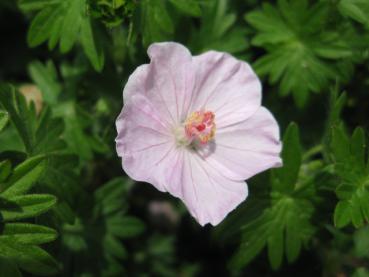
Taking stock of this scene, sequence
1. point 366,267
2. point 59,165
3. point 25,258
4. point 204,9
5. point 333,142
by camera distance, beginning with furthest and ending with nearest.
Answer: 1. point 204,9
2. point 366,267
3. point 59,165
4. point 333,142
5. point 25,258

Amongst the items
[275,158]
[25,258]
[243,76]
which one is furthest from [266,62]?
[25,258]

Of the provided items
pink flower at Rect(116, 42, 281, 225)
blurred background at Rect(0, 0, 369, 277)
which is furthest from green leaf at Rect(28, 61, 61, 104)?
pink flower at Rect(116, 42, 281, 225)

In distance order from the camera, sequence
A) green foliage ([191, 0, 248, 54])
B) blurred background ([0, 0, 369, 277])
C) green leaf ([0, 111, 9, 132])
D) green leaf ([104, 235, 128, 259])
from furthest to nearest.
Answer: green foliage ([191, 0, 248, 54]), green leaf ([104, 235, 128, 259]), blurred background ([0, 0, 369, 277]), green leaf ([0, 111, 9, 132])

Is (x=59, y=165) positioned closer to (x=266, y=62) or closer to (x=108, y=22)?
(x=108, y=22)

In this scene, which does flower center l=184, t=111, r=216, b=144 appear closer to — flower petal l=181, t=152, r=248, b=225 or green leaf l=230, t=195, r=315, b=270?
flower petal l=181, t=152, r=248, b=225

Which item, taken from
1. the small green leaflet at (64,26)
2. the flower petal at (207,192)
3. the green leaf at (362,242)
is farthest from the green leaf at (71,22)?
the green leaf at (362,242)

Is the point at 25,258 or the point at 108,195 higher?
the point at 25,258
